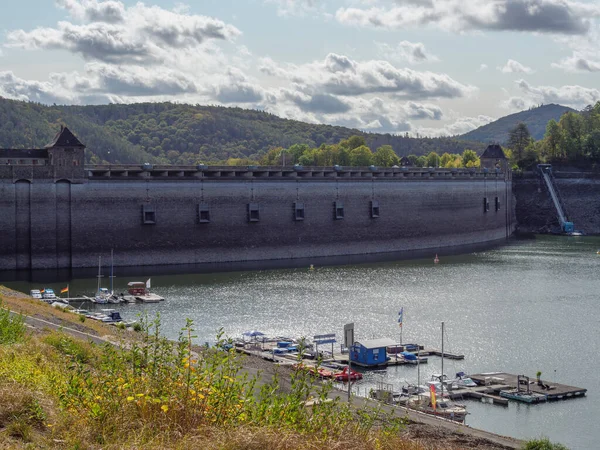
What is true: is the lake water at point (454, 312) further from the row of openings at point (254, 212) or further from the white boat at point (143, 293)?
the row of openings at point (254, 212)

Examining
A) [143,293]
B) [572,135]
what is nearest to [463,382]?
[143,293]

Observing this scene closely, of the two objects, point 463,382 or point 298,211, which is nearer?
point 463,382

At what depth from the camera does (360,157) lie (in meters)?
128

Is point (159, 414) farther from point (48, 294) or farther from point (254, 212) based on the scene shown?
point (254, 212)

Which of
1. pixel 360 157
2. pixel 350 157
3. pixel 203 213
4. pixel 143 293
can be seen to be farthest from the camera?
pixel 350 157

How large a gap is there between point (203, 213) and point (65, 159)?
37.6 ft

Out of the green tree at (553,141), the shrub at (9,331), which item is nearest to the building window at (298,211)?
the shrub at (9,331)

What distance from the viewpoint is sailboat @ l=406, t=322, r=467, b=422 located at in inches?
1047

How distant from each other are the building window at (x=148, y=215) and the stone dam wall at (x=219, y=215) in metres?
0.08

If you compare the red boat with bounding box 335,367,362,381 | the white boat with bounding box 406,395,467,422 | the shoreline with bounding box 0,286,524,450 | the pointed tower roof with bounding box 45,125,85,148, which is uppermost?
the pointed tower roof with bounding box 45,125,85,148

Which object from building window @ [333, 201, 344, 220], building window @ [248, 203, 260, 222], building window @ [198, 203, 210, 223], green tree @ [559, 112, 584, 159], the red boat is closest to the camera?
the red boat

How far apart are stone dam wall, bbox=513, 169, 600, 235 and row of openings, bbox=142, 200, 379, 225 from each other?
3493 centimetres

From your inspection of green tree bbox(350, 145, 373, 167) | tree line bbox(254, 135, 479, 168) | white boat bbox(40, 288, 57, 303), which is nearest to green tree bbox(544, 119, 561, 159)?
tree line bbox(254, 135, 479, 168)

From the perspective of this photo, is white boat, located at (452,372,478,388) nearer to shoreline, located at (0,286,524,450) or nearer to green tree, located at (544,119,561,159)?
shoreline, located at (0,286,524,450)
